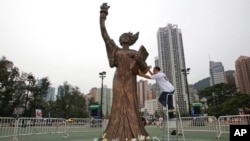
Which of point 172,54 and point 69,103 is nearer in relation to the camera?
point 172,54

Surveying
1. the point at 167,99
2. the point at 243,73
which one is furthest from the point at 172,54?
the point at 167,99

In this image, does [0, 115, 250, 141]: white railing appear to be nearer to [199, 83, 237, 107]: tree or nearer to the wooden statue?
the wooden statue

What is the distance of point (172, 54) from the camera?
1432 inches

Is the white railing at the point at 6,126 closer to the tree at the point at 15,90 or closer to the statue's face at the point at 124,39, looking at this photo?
the statue's face at the point at 124,39

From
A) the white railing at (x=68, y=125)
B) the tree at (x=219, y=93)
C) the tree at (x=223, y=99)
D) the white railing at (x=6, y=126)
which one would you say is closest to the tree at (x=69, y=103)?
the tree at (x=223, y=99)

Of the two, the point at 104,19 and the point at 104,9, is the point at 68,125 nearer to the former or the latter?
the point at 104,19

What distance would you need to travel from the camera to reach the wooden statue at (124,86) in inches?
187

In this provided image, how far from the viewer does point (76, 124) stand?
1259 cm

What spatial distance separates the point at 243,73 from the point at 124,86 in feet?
186

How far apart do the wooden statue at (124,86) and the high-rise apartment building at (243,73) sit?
2120 inches

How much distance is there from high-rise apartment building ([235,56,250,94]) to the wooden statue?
53.8m

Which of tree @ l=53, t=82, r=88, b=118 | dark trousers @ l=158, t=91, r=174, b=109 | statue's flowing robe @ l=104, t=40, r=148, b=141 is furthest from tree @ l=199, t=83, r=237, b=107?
statue's flowing robe @ l=104, t=40, r=148, b=141

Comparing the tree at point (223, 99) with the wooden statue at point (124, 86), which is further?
the tree at point (223, 99)

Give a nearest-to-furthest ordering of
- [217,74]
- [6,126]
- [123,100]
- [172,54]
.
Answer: [123,100] < [6,126] < [172,54] < [217,74]
